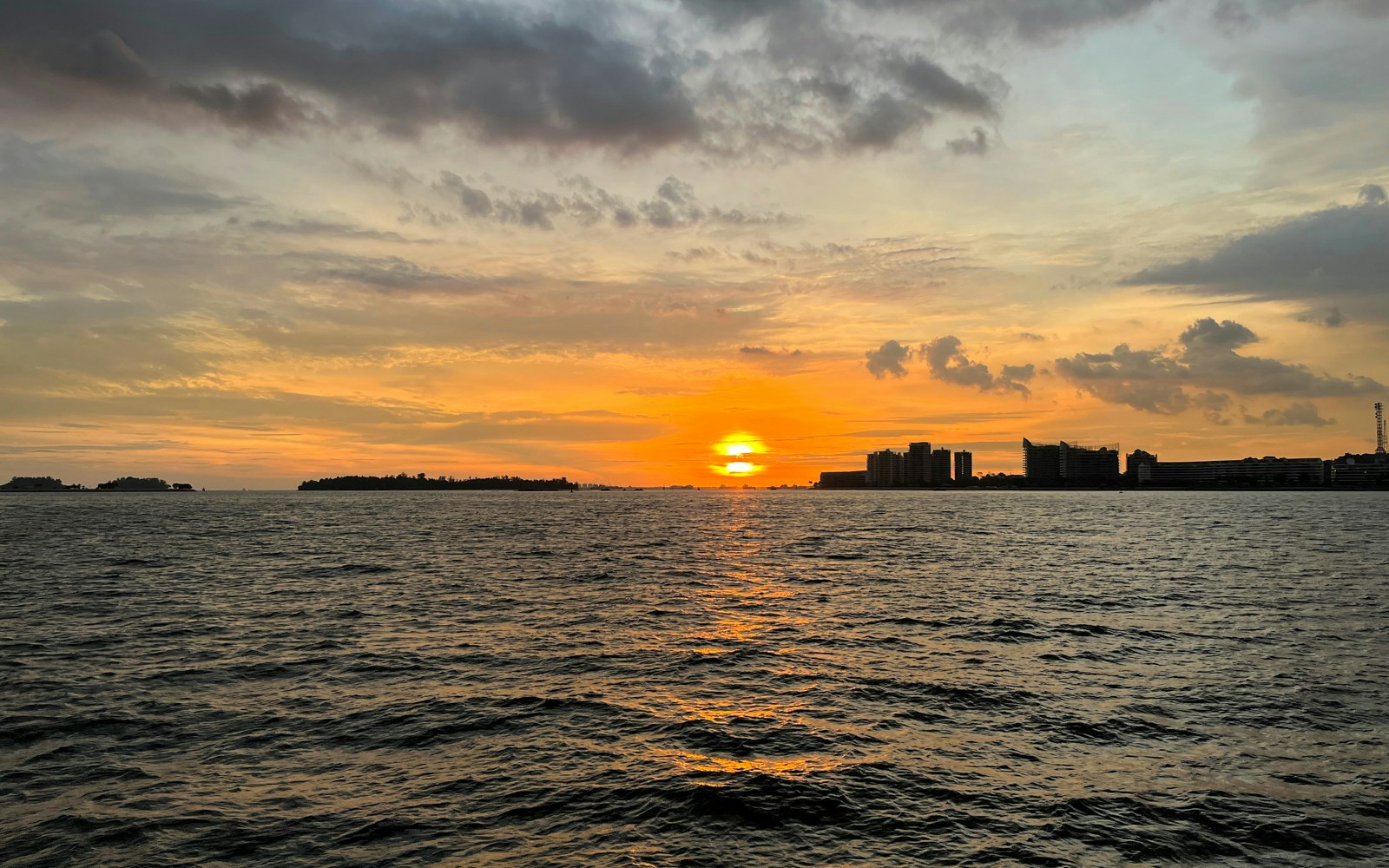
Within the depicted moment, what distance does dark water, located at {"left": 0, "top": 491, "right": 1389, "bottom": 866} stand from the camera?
55.4ft

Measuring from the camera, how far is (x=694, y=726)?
2469 centimetres

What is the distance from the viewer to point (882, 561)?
79.0 metres

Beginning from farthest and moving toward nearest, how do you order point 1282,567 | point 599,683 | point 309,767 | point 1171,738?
1. point 1282,567
2. point 599,683
3. point 1171,738
4. point 309,767

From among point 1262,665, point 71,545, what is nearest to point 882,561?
point 1262,665

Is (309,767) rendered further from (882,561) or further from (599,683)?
(882,561)

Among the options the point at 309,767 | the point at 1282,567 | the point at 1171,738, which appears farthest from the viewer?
the point at 1282,567

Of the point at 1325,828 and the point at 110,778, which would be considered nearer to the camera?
the point at 1325,828

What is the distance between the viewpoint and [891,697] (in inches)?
1092

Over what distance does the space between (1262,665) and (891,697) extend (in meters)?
17.4

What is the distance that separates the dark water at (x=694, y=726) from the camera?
1688cm

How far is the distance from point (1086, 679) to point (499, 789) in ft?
75.7

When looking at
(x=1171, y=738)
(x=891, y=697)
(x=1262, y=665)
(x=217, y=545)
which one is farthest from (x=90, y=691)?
(x=217, y=545)

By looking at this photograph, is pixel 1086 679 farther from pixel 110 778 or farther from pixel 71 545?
pixel 71 545

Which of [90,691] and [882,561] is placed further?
[882,561]
